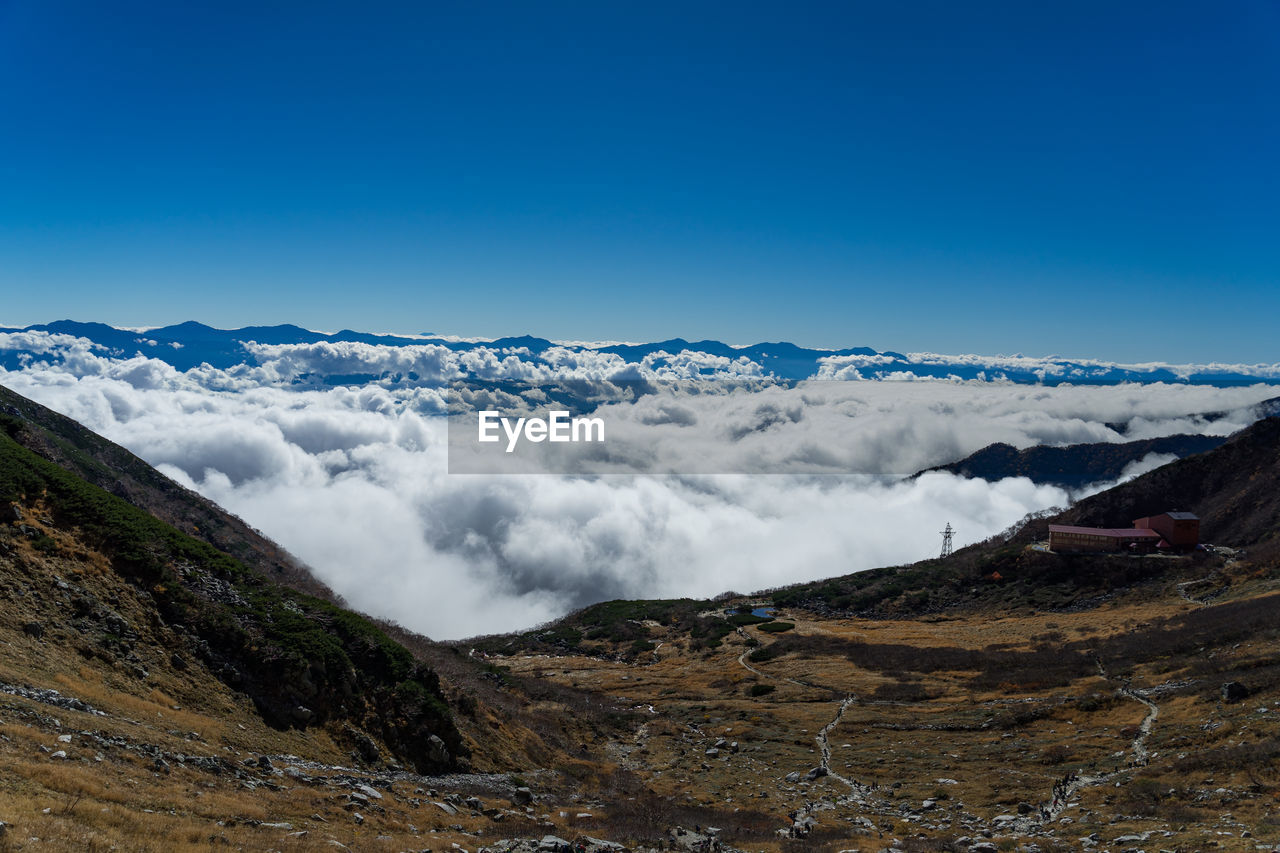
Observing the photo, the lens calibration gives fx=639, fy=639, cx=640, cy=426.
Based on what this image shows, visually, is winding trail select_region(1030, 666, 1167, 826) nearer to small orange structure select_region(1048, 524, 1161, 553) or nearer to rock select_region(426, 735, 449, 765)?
rock select_region(426, 735, 449, 765)

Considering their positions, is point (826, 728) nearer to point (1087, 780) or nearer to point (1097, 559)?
point (1087, 780)

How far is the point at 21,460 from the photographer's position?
28.2 m

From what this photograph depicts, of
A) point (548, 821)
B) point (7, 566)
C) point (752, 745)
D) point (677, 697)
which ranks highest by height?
point (7, 566)

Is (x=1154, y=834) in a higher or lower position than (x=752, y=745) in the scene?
higher

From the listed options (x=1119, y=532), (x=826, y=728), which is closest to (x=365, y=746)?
(x=826, y=728)

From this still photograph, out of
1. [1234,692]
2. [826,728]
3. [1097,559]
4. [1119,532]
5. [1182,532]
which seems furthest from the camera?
[1119,532]

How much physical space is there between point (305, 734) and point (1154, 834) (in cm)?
2896

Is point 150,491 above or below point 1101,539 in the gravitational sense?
above

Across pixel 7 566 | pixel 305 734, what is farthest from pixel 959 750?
pixel 7 566

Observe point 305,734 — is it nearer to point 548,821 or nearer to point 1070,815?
point 548,821

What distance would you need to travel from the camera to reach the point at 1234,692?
31.0m

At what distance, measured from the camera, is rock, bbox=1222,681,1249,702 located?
101 feet

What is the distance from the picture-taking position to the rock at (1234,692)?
30.7 metres

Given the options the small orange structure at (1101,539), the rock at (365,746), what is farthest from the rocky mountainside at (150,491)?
the small orange structure at (1101,539)
